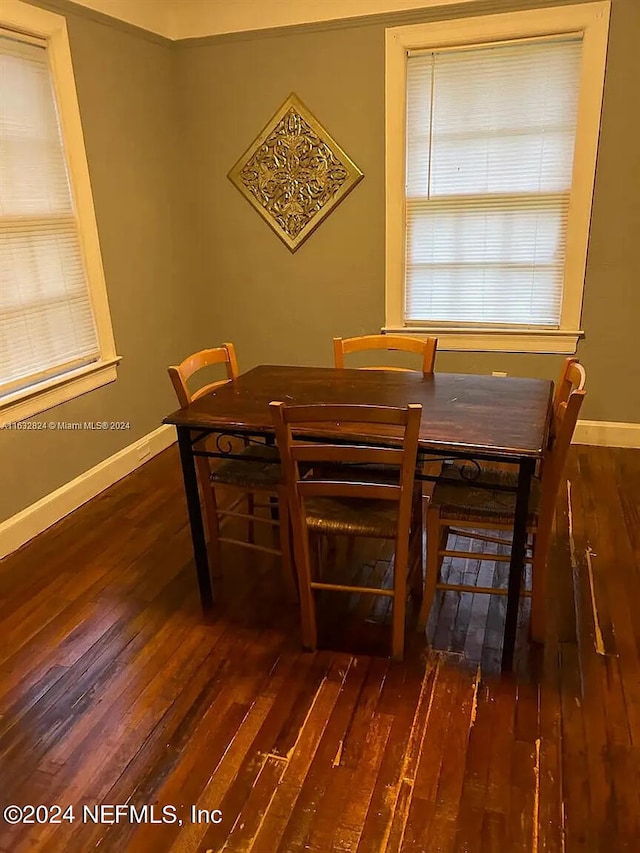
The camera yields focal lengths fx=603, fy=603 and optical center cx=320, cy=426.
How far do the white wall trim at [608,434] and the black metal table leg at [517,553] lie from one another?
77.8 inches

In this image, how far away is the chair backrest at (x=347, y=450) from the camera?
1.69 meters

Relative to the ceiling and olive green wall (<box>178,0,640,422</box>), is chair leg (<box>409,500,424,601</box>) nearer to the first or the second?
olive green wall (<box>178,0,640,422</box>)

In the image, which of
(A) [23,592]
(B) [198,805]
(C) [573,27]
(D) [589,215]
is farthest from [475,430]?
(C) [573,27]

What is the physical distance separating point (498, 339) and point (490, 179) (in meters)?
0.90

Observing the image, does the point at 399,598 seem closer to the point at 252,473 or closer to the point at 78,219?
the point at 252,473

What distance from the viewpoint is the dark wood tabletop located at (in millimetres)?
1795

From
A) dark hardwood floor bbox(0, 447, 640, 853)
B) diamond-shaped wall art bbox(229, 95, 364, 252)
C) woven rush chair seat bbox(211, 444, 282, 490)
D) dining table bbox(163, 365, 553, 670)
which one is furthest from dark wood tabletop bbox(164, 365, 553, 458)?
diamond-shaped wall art bbox(229, 95, 364, 252)

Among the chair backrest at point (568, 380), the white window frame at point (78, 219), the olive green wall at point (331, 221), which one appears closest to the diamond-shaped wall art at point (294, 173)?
the olive green wall at point (331, 221)

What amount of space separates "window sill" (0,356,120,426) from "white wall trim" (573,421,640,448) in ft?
8.90

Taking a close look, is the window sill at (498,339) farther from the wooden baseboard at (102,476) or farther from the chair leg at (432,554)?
the chair leg at (432,554)

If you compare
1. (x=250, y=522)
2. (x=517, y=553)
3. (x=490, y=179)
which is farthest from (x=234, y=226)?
(x=517, y=553)

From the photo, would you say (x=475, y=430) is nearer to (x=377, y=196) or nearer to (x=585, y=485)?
(x=585, y=485)

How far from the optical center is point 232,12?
3.48 metres

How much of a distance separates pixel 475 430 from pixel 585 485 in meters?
1.64
